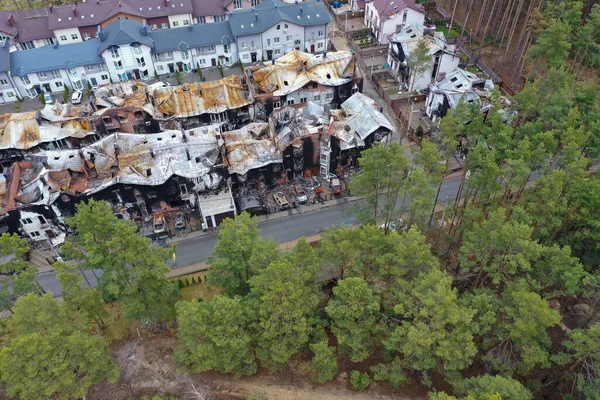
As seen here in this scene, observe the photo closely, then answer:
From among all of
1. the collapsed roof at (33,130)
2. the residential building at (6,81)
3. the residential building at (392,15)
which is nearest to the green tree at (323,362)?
the collapsed roof at (33,130)

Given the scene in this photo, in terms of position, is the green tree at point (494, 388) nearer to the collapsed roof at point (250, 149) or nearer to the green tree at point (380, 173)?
the green tree at point (380, 173)

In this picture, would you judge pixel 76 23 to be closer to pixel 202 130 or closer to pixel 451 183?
pixel 202 130

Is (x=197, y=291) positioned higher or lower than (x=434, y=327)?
lower

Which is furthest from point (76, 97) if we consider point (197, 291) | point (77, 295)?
point (77, 295)

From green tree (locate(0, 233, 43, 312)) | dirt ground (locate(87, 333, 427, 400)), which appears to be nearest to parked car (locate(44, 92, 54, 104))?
green tree (locate(0, 233, 43, 312))

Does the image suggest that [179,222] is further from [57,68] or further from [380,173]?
[57,68]

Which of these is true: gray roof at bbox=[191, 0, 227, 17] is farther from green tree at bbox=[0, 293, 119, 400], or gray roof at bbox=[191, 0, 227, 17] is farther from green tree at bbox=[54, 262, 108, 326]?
green tree at bbox=[0, 293, 119, 400]

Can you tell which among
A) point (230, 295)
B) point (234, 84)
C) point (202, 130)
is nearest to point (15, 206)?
point (202, 130)
